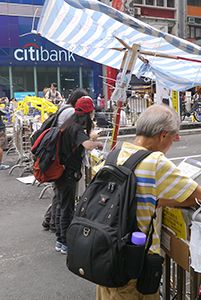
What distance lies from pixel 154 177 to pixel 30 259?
272cm

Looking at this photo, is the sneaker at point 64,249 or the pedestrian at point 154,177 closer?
the pedestrian at point 154,177

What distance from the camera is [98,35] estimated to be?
5.03m

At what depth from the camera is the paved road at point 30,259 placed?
10.8ft

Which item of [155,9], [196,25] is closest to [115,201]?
[155,9]

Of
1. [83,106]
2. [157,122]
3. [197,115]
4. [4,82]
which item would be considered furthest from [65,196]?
[4,82]

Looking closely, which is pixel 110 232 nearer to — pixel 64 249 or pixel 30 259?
pixel 64 249

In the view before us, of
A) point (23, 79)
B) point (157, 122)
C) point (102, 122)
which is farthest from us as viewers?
point (23, 79)

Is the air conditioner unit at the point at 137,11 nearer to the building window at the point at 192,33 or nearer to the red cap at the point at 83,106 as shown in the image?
the building window at the point at 192,33

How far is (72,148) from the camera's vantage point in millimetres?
3816

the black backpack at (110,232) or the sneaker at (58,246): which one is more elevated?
the black backpack at (110,232)

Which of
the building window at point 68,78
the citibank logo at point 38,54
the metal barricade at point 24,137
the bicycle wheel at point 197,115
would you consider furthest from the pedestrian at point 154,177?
the building window at point 68,78

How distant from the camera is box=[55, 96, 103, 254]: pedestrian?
3695mm

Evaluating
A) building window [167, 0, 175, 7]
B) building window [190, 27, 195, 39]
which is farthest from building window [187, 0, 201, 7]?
building window [167, 0, 175, 7]

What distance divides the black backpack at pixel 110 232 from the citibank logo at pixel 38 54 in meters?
27.5
